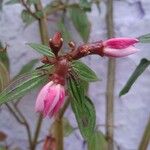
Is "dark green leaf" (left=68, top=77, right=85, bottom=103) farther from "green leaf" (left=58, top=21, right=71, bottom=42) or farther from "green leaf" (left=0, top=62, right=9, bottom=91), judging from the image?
"green leaf" (left=58, top=21, right=71, bottom=42)

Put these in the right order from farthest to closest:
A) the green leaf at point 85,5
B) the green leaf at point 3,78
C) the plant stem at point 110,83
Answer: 1. the plant stem at point 110,83
2. the green leaf at point 85,5
3. the green leaf at point 3,78

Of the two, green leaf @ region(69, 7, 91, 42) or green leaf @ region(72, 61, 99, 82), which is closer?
green leaf @ region(72, 61, 99, 82)

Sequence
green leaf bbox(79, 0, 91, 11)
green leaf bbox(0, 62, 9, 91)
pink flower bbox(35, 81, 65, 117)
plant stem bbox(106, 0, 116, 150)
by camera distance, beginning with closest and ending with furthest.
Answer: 1. pink flower bbox(35, 81, 65, 117)
2. green leaf bbox(0, 62, 9, 91)
3. green leaf bbox(79, 0, 91, 11)
4. plant stem bbox(106, 0, 116, 150)

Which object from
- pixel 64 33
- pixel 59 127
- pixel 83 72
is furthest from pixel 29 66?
pixel 83 72

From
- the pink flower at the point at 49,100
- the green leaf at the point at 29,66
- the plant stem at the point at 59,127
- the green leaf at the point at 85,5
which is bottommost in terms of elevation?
the green leaf at the point at 29,66

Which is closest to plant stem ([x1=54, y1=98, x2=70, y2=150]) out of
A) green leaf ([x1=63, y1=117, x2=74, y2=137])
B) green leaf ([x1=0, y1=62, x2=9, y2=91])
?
green leaf ([x1=0, y1=62, x2=9, y2=91])

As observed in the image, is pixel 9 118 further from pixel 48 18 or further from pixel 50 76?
pixel 50 76

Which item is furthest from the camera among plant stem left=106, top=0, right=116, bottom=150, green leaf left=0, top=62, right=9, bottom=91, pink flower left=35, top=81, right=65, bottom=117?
plant stem left=106, top=0, right=116, bottom=150

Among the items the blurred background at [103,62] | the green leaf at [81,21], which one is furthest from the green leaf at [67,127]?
the green leaf at [81,21]

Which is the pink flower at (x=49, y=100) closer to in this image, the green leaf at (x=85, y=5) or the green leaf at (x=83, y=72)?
the green leaf at (x=83, y=72)
